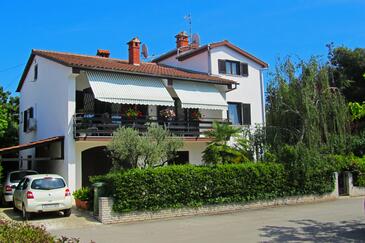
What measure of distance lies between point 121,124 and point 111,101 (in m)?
1.72

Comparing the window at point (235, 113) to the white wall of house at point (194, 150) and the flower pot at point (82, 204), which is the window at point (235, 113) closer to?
the white wall of house at point (194, 150)

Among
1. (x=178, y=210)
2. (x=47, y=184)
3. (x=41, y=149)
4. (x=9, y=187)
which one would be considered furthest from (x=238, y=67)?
(x=47, y=184)

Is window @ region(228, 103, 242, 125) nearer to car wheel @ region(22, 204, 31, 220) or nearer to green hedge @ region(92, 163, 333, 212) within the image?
green hedge @ region(92, 163, 333, 212)

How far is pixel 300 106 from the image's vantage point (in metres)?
23.5

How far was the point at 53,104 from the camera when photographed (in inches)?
952

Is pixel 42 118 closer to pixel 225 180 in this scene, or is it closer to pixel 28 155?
pixel 28 155

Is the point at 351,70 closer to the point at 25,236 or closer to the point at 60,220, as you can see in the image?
the point at 60,220

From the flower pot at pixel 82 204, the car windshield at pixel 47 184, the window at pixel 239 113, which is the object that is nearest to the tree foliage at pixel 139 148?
the flower pot at pixel 82 204

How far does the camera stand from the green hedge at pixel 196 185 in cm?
1669

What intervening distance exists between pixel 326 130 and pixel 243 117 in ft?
28.4

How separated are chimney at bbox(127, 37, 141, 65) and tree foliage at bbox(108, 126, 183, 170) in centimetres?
973

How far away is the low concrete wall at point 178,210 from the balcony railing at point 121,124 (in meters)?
5.45

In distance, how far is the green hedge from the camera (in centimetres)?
1669

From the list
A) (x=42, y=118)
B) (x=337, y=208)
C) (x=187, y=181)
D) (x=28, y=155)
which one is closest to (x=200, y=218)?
(x=187, y=181)
